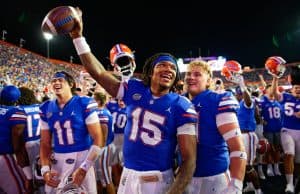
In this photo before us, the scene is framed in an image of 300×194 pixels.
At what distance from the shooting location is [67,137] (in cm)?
358

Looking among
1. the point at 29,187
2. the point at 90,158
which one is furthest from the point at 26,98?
the point at 90,158

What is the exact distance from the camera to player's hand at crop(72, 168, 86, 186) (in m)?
3.34

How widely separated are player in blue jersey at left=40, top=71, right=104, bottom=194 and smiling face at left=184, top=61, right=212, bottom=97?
124cm

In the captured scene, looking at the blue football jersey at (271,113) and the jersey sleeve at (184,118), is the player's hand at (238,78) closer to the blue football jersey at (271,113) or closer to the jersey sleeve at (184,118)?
the blue football jersey at (271,113)

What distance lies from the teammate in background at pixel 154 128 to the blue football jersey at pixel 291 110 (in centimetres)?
415

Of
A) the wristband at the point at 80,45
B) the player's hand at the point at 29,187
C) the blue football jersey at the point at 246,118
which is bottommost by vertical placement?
the player's hand at the point at 29,187

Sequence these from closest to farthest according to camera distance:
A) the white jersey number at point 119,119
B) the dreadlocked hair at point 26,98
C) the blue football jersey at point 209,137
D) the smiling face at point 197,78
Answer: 1. the blue football jersey at point 209,137
2. the smiling face at point 197,78
3. the dreadlocked hair at point 26,98
4. the white jersey number at point 119,119

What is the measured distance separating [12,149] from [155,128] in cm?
217

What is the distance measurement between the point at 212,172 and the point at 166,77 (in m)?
0.94

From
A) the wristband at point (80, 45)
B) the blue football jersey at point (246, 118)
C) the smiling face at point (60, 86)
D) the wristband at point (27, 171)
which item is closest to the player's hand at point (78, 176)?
the wristband at point (27, 171)

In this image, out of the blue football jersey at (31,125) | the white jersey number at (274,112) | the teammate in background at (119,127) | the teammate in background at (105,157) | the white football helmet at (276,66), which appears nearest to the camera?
the blue football jersey at (31,125)

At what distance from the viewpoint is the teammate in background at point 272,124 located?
320 inches

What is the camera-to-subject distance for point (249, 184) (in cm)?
653

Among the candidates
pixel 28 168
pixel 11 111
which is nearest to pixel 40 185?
pixel 28 168
